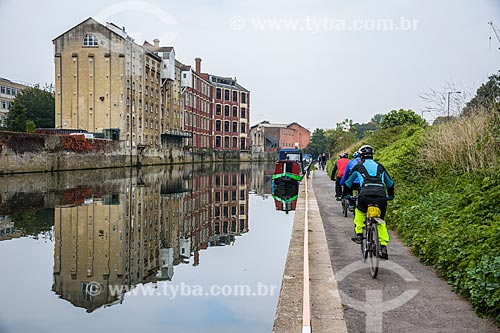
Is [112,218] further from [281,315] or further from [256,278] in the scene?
[281,315]

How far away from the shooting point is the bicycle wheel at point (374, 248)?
21.5ft

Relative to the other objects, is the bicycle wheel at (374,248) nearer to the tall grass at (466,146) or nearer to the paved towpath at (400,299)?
the paved towpath at (400,299)

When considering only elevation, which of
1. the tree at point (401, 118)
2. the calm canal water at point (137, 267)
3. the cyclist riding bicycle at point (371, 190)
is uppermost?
the tree at point (401, 118)

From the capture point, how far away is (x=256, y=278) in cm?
834

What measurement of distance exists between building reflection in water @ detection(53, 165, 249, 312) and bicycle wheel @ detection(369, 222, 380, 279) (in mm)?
3672

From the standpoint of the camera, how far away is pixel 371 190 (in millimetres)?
6809

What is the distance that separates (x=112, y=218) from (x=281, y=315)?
9.77 meters

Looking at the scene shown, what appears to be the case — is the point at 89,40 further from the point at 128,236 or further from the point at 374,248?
the point at 374,248

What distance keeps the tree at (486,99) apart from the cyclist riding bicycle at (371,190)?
4.25 meters

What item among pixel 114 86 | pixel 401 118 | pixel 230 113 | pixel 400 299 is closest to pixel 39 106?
pixel 114 86

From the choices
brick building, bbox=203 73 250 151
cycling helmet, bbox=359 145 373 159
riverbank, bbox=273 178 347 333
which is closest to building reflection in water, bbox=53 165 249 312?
riverbank, bbox=273 178 347 333

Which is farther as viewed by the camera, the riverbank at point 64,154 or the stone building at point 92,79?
the stone building at point 92,79

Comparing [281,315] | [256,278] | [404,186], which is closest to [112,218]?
[256,278]

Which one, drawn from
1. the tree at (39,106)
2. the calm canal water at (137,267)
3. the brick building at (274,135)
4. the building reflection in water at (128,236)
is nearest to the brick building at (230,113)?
the brick building at (274,135)
